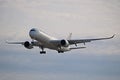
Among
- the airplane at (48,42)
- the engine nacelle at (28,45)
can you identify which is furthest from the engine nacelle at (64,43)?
the engine nacelle at (28,45)

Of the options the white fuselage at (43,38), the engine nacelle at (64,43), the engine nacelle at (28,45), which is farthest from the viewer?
the engine nacelle at (28,45)

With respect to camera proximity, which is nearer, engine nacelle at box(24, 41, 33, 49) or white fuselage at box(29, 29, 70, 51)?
white fuselage at box(29, 29, 70, 51)

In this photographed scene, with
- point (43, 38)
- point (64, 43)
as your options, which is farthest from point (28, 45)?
point (64, 43)

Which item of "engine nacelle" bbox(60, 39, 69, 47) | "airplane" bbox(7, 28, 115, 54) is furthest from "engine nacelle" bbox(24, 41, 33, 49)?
"engine nacelle" bbox(60, 39, 69, 47)

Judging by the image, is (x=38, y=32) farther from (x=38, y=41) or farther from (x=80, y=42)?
(x=80, y=42)

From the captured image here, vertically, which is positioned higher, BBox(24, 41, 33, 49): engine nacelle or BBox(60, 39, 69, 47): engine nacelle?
BBox(24, 41, 33, 49): engine nacelle

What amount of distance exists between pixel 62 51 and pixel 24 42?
876 cm

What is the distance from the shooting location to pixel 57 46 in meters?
95.9

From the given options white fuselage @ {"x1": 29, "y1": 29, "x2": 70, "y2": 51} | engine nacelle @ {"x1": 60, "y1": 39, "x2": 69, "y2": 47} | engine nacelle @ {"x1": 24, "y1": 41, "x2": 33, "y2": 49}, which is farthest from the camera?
engine nacelle @ {"x1": 24, "y1": 41, "x2": 33, "y2": 49}

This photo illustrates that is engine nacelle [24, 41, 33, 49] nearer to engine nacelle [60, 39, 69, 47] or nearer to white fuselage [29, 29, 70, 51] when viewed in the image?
white fuselage [29, 29, 70, 51]

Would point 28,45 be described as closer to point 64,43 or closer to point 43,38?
point 43,38

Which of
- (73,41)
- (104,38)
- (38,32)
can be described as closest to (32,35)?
(38,32)

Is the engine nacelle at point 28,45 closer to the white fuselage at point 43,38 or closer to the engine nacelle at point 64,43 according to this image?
the white fuselage at point 43,38

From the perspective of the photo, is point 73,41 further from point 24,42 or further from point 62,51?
point 24,42
